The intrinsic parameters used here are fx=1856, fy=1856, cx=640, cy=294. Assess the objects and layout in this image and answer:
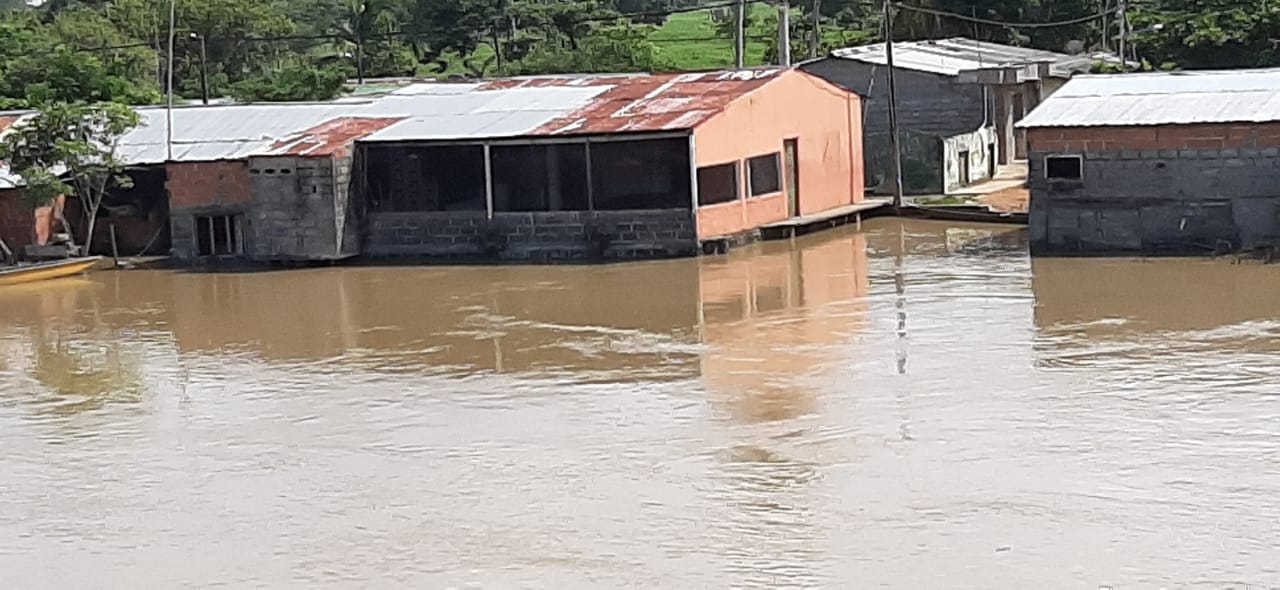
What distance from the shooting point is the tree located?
26.3 metres

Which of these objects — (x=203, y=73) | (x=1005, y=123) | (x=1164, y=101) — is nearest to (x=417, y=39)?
(x=203, y=73)

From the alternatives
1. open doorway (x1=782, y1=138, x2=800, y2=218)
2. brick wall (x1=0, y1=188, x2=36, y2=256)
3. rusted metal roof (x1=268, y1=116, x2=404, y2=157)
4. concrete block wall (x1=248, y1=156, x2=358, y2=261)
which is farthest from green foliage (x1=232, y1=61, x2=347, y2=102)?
open doorway (x1=782, y1=138, x2=800, y2=218)

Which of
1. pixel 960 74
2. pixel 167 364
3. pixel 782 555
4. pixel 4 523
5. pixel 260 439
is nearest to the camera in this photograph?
pixel 782 555

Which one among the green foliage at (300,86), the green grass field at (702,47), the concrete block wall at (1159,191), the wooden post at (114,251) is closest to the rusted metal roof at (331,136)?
Answer: the wooden post at (114,251)

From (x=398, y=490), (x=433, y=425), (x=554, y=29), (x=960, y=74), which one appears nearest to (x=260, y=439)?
(x=433, y=425)

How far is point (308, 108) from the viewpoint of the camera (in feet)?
97.6

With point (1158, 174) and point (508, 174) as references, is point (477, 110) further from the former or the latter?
point (1158, 174)

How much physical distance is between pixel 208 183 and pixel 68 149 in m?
2.18

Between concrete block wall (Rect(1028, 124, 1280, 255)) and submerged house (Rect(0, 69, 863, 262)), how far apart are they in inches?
184

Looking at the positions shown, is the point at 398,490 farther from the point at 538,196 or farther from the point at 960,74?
the point at 960,74

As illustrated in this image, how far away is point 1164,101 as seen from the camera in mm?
24688

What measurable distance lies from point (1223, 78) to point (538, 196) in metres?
9.81

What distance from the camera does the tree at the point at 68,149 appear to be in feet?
86.3

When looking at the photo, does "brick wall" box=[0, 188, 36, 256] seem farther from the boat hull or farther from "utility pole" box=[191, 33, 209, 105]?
"utility pole" box=[191, 33, 209, 105]
